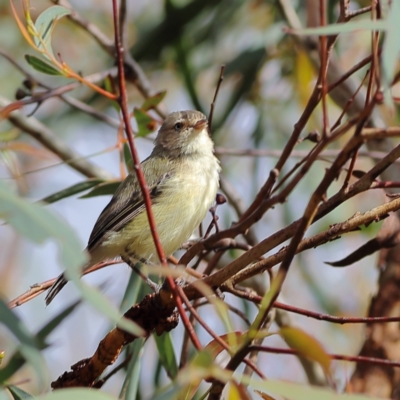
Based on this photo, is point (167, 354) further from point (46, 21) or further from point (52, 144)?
point (52, 144)

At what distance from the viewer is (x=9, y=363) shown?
2.57 metres

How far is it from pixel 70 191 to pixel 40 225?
6.34 feet

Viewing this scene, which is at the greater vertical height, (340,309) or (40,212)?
(340,309)

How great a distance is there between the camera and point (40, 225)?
127 cm

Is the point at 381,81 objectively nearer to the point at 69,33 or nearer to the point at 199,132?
the point at 199,132

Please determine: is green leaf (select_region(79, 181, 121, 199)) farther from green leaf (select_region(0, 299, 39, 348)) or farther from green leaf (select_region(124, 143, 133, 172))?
green leaf (select_region(0, 299, 39, 348))

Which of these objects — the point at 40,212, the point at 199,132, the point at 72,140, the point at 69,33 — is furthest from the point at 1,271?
the point at 40,212

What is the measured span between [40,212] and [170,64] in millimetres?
3475

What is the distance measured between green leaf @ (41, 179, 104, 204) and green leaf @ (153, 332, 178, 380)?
2.48 ft

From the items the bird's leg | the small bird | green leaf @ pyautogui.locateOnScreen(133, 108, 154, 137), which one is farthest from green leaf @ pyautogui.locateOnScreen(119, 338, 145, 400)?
green leaf @ pyautogui.locateOnScreen(133, 108, 154, 137)

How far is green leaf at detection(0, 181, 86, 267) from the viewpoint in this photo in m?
1.24

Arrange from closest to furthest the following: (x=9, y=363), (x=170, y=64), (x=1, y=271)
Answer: (x=9, y=363) < (x=170, y=64) < (x=1, y=271)

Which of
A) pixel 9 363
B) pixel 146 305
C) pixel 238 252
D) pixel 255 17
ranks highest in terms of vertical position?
pixel 255 17

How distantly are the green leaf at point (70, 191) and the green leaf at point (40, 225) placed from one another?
1.78m
